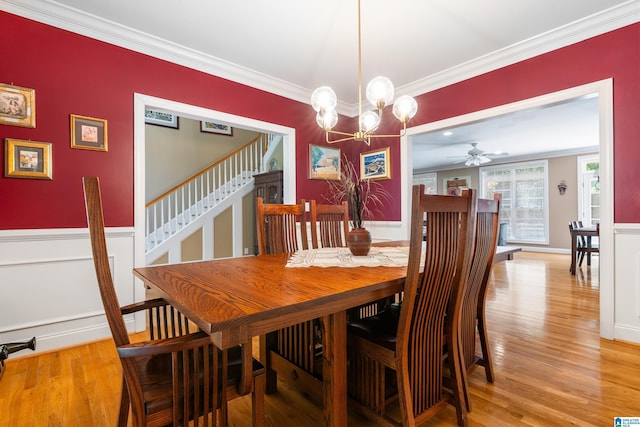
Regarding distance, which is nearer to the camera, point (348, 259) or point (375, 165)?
point (348, 259)

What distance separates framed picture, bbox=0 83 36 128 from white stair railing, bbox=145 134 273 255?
2.80 m

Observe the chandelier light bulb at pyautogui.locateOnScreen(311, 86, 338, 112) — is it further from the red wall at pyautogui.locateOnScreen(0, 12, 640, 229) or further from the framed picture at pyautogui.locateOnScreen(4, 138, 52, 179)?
the framed picture at pyautogui.locateOnScreen(4, 138, 52, 179)

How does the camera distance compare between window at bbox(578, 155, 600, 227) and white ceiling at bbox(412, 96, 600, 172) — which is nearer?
white ceiling at bbox(412, 96, 600, 172)

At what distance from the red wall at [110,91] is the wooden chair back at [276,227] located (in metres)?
1.30

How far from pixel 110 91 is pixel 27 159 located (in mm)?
811

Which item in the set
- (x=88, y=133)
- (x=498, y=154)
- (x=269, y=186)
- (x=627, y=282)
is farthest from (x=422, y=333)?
(x=498, y=154)

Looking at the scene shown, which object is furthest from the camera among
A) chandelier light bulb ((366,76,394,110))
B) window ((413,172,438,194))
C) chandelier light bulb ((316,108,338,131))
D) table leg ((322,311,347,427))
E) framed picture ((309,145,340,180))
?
window ((413,172,438,194))

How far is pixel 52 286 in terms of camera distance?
2.36 meters

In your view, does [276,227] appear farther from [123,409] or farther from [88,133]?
[88,133]

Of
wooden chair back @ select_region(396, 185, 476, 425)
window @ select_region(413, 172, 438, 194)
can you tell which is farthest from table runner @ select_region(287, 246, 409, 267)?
window @ select_region(413, 172, 438, 194)

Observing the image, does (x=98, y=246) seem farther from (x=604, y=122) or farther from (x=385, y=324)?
(x=604, y=122)

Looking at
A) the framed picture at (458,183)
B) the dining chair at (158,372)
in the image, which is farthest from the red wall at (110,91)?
the framed picture at (458,183)

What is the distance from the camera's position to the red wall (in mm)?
2260

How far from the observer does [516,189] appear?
8250 mm
